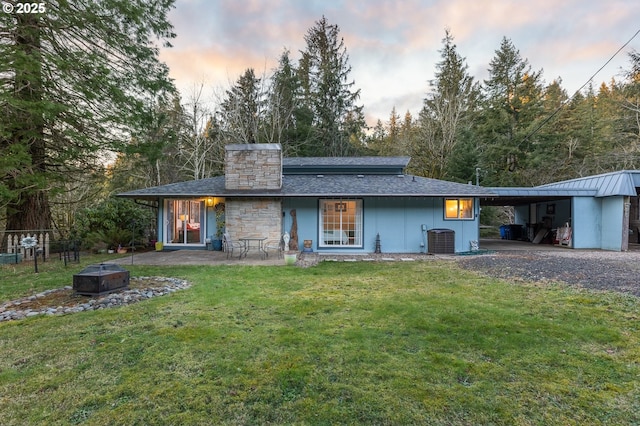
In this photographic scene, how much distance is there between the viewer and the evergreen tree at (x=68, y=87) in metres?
8.17

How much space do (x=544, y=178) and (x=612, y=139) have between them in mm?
4122

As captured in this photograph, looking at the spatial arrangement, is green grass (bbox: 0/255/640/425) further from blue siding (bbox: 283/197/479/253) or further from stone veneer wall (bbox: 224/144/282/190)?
stone veneer wall (bbox: 224/144/282/190)

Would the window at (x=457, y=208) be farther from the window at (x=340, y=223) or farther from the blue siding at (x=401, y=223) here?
the window at (x=340, y=223)

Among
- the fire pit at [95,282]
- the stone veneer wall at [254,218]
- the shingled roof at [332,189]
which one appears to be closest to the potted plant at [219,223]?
the shingled roof at [332,189]

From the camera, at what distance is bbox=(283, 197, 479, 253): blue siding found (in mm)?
11133

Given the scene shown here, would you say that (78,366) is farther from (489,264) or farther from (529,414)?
(489,264)

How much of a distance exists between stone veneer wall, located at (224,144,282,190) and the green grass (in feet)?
21.2

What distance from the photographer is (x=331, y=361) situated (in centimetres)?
288

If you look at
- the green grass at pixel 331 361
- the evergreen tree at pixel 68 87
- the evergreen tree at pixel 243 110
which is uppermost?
the evergreen tree at pixel 243 110

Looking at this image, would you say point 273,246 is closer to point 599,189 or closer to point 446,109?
point 599,189

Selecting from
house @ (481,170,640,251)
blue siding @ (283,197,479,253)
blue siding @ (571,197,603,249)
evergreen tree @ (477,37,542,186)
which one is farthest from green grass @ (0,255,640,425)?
evergreen tree @ (477,37,542,186)

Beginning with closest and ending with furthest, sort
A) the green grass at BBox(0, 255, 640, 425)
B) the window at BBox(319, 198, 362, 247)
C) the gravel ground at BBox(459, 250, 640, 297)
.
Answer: the green grass at BBox(0, 255, 640, 425), the gravel ground at BBox(459, 250, 640, 297), the window at BBox(319, 198, 362, 247)

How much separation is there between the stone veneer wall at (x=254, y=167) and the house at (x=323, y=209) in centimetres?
4

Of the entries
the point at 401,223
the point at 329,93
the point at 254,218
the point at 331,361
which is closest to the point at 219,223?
the point at 254,218
